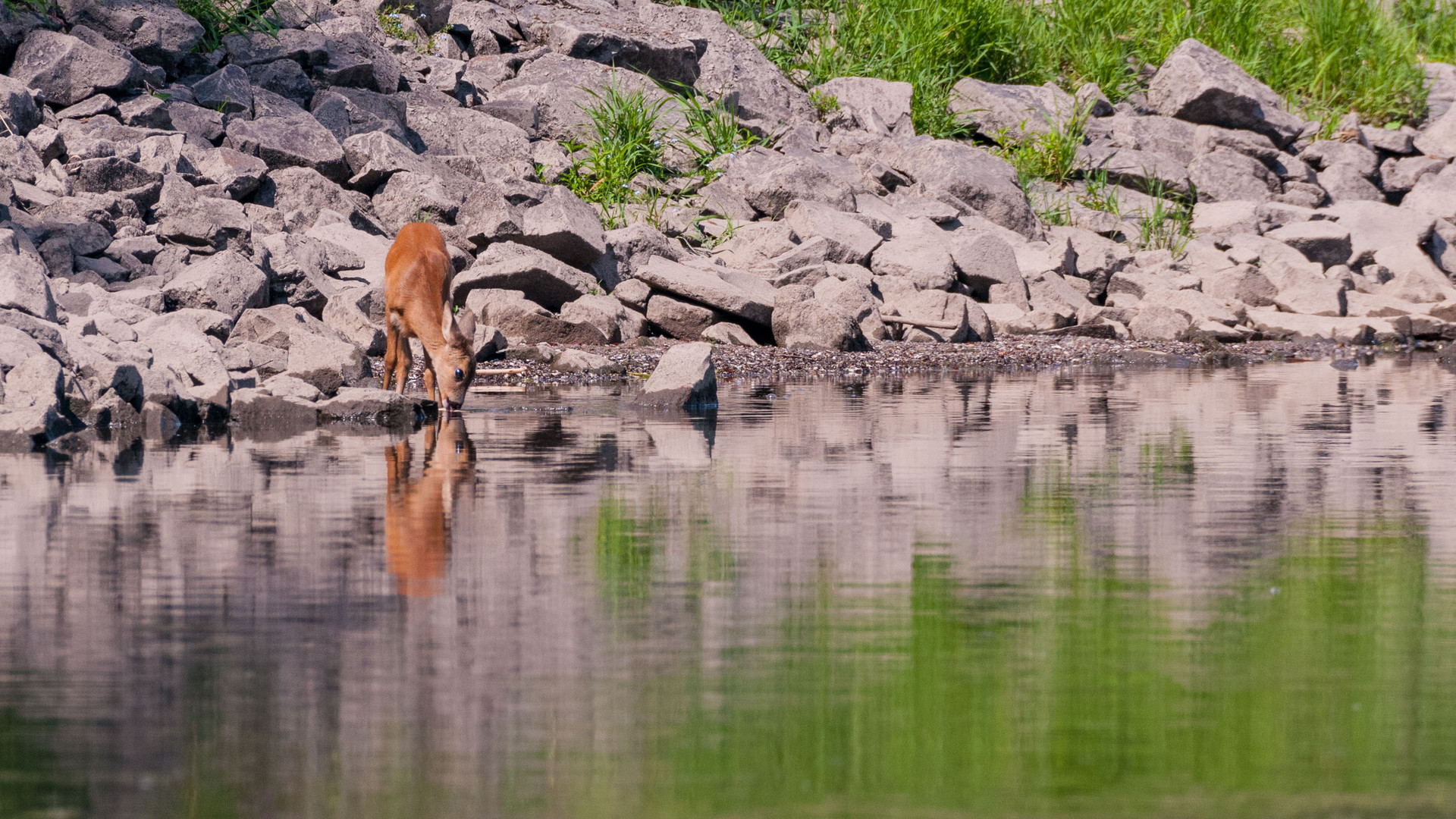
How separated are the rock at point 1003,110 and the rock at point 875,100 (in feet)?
3.97

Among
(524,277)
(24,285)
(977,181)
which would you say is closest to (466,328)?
(24,285)

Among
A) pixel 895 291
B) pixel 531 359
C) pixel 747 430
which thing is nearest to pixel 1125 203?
pixel 895 291

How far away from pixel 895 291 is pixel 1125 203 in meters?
7.35

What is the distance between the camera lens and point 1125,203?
2686 centimetres

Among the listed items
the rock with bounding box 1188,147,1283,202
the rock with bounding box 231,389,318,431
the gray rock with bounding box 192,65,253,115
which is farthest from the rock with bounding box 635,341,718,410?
the rock with bounding box 1188,147,1283,202

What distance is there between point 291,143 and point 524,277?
366 centimetres

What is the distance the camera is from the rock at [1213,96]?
29531mm

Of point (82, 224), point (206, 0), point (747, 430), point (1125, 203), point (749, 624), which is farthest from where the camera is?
point (1125, 203)

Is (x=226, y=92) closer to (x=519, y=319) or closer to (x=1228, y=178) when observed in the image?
(x=519, y=319)

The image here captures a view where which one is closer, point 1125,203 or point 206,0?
point 206,0

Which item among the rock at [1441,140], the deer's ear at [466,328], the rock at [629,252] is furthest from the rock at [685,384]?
the rock at [1441,140]

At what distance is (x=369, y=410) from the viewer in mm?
13023

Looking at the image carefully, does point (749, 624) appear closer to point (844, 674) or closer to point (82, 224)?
point (844, 674)

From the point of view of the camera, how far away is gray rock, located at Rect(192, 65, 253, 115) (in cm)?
2097
